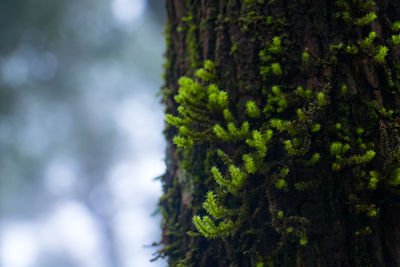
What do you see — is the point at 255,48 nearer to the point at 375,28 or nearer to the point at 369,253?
the point at 375,28

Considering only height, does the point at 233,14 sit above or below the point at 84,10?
below

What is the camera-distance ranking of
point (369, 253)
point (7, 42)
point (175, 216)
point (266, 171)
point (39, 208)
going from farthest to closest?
point (39, 208)
point (7, 42)
point (175, 216)
point (266, 171)
point (369, 253)

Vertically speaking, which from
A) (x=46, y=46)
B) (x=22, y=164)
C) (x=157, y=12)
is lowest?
(x=22, y=164)

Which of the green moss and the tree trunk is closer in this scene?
the tree trunk

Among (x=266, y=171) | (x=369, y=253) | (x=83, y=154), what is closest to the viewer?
(x=369, y=253)

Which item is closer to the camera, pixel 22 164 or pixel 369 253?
pixel 369 253

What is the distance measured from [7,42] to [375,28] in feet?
70.7

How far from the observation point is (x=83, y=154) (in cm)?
2597

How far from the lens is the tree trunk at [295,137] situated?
1392 mm

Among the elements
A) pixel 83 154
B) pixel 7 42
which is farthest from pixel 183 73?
pixel 83 154

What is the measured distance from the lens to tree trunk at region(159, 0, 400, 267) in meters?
1.39

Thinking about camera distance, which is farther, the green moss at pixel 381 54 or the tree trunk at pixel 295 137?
the green moss at pixel 381 54

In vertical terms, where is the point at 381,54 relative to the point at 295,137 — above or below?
above

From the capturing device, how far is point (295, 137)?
4.93 feet
